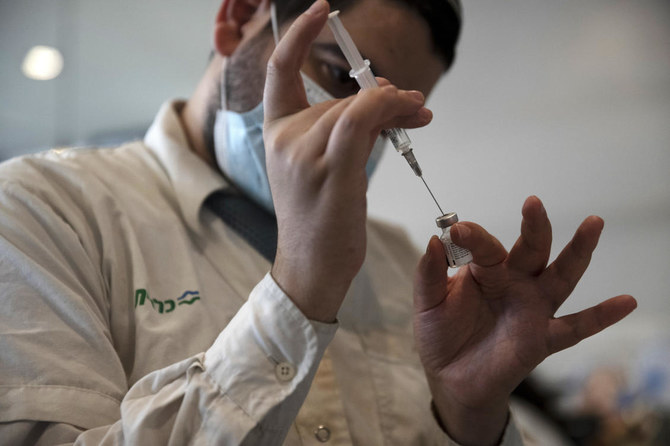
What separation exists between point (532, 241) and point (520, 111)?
1424 mm

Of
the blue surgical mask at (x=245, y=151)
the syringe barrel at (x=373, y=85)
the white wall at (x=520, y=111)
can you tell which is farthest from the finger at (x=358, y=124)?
the white wall at (x=520, y=111)

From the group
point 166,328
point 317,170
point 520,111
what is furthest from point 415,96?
point 520,111

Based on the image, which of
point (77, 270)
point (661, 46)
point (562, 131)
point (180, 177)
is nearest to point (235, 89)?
point (180, 177)

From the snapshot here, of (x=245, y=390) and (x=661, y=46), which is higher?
(x=661, y=46)

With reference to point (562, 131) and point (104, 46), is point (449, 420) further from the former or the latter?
point (104, 46)

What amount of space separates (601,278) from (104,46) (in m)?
1.92

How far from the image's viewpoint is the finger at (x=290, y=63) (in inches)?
22.0

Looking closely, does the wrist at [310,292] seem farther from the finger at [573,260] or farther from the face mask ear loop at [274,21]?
the face mask ear loop at [274,21]

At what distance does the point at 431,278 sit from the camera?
0.73 meters

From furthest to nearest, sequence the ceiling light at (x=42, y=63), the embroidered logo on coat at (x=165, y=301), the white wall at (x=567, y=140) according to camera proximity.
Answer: the white wall at (x=567, y=140) → the ceiling light at (x=42, y=63) → the embroidered logo on coat at (x=165, y=301)

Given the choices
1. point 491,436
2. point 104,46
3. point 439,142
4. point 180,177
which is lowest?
point 491,436

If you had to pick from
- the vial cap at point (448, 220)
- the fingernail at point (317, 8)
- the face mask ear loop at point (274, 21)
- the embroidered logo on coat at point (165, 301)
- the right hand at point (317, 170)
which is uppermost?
the fingernail at point (317, 8)

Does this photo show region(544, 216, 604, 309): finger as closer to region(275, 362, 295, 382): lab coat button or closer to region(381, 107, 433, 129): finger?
region(381, 107, 433, 129): finger

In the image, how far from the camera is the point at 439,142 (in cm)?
201
